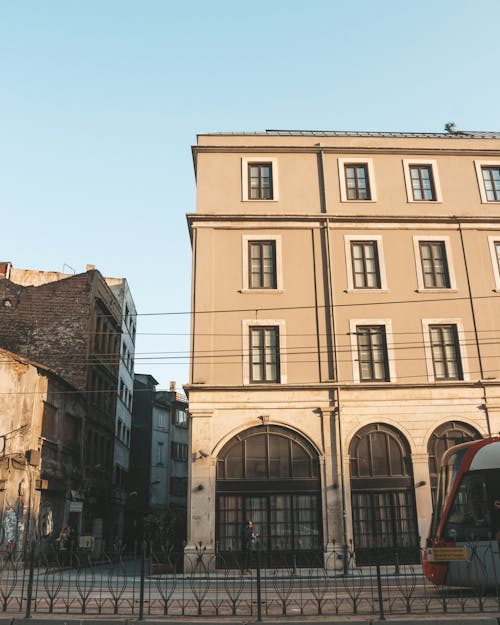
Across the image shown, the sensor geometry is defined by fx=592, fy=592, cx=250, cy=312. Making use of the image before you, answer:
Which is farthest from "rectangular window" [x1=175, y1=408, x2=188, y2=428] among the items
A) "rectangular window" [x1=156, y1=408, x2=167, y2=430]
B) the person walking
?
the person walking

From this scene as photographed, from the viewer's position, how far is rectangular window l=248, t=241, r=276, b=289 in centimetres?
2434

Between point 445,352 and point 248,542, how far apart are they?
1060 cm

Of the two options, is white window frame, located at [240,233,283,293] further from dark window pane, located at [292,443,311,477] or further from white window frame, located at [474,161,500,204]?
white window frame, located at [474,161,500,204]

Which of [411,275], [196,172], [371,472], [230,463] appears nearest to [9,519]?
[230,463]

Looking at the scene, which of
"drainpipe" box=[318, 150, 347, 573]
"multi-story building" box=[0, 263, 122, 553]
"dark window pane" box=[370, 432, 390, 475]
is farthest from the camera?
"multi-story building" box=[0, 263, 122, 553]

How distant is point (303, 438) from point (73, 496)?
13542 mm

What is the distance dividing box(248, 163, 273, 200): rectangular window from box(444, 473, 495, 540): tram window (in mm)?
15926

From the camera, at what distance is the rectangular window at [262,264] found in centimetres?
2434

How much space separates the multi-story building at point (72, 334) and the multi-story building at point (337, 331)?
9974 mm

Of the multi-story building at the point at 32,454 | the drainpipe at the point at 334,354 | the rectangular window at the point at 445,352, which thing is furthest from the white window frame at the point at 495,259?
the multi-story building at the point at 32,454

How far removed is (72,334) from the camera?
104 feet

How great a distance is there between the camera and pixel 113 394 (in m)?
40.2

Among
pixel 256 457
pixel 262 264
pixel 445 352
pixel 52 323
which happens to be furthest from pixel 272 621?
pixel 52 323

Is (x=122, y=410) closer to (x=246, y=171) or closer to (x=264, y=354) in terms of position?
(x=264, y=354)
